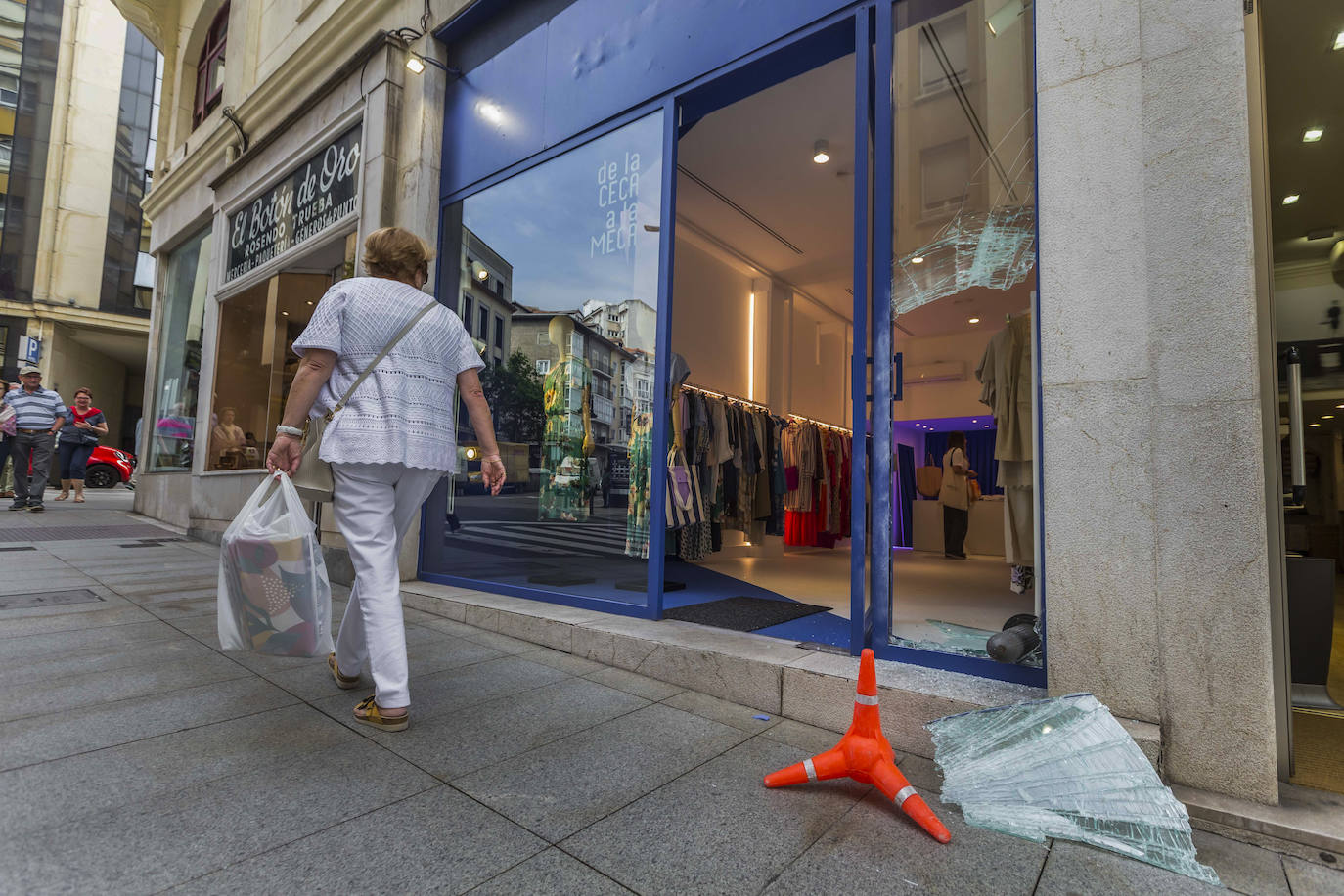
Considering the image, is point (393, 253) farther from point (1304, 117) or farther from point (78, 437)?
point (78, 437)

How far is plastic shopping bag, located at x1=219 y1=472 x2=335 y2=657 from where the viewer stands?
2.25 meters

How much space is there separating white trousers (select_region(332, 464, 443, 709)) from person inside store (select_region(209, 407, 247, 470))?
21.5 ft

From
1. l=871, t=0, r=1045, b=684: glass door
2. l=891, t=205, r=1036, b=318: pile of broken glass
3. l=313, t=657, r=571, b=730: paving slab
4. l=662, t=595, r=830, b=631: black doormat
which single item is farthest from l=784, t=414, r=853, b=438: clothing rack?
l=313, t=657, r=571, b=730: paving slab

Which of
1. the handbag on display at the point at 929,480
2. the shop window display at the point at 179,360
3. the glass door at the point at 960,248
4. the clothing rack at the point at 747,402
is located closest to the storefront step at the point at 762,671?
the glass door at the point at 960,248

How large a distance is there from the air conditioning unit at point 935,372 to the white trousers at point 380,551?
8.04ft

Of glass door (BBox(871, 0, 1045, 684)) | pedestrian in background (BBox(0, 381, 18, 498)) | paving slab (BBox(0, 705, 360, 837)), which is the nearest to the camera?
paving slab (BBox(0, 705, 360, 837))

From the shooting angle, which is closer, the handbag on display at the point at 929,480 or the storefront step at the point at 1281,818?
A: the storefront step at the point at 1281,818

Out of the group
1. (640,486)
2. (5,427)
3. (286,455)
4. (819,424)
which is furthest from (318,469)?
(5,427)

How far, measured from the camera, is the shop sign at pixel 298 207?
20.6 ft

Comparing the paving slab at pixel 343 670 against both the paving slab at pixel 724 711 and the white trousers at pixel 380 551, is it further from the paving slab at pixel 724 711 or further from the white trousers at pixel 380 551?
the paving slab at pixel 724 711

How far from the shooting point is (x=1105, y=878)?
1604 millimetres

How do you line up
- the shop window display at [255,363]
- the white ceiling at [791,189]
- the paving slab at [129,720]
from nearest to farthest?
the paving slab at [129,720], the white ceiling at [791,189], the shop window display at [255,363]

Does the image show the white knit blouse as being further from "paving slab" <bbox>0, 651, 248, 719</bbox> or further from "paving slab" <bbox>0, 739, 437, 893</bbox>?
"paving slab" <bbox>0, 651, 248, 719</bbox>

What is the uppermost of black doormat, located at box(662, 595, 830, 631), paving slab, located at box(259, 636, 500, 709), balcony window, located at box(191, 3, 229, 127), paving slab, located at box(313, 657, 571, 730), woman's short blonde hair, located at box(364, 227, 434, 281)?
balcony window, located at box(191, 3, 229, 127)
